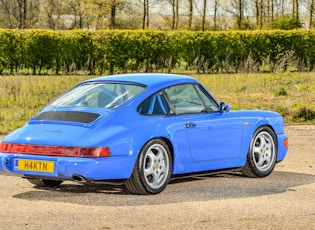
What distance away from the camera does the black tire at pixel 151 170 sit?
27.8 ft

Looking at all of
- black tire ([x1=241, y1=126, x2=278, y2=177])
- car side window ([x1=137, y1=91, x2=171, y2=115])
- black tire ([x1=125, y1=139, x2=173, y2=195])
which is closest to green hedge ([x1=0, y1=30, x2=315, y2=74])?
black tire ([x1=241, y1=126, x2=278, y2=177])

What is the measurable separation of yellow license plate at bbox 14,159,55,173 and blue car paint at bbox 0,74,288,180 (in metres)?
0.04

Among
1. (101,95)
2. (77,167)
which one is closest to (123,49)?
(101,95)

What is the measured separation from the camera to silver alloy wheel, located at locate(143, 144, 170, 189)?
8.59m

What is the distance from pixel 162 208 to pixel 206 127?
168cm

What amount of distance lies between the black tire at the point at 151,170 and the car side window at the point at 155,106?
1.38 ft

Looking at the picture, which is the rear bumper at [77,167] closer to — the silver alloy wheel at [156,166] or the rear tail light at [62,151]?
the rear tail light at [62,151]

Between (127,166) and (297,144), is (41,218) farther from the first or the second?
(297,144)

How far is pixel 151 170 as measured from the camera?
861cm

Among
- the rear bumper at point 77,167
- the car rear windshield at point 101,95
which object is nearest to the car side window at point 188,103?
the car rear windshield at point 101,95

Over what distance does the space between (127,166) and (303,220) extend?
1884mm

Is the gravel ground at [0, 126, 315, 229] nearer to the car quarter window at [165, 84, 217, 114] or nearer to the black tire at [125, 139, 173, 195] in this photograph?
the black tire at [125, 139, 173, 195]

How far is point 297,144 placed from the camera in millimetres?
14000

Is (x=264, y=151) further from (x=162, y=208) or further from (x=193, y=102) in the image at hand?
(x=162, y=208)
